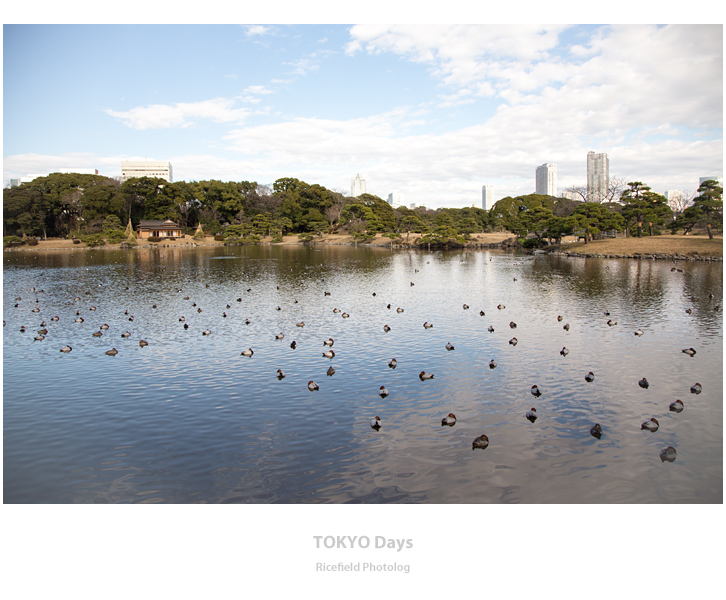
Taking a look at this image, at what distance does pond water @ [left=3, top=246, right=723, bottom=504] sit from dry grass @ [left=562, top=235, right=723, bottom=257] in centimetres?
2733

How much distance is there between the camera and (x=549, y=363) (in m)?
14.9

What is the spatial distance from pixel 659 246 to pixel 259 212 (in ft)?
243

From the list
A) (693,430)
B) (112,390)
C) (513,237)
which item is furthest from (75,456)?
(513,237)

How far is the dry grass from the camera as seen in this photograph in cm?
4775

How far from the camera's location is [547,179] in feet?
497

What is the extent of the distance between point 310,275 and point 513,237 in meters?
56.8

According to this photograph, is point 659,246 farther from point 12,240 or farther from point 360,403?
point 12,240

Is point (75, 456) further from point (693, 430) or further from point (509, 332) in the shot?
point (509, 332)

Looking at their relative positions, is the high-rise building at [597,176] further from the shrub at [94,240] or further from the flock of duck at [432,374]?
the shrub at [94,240]

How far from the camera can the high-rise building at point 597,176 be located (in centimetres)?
7647
